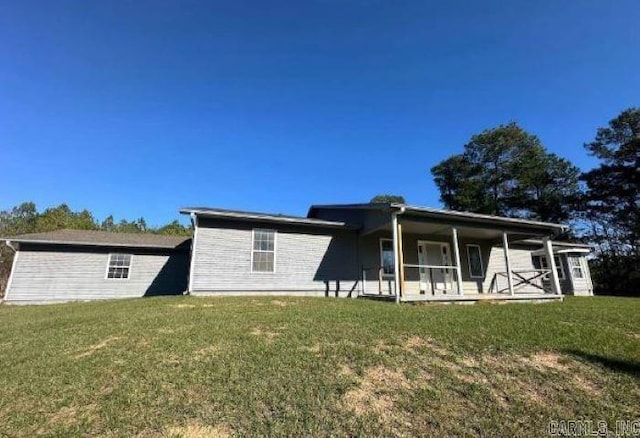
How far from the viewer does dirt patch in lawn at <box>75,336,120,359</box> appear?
5066 mm

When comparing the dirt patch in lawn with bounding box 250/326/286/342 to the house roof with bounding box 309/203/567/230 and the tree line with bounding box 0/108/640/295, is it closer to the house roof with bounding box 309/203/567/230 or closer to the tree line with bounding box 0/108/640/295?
the house roof with bounding box 309/203/567/230

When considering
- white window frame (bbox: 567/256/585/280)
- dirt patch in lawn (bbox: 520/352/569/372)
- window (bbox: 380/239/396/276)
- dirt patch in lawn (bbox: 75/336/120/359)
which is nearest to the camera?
dirt patch in lawn (bbox: 520/352/569/372)

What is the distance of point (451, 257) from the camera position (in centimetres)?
1542

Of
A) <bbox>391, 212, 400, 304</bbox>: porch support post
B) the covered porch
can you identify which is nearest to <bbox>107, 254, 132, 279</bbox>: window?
the covered porch

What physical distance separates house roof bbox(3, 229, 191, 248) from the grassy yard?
7.84m

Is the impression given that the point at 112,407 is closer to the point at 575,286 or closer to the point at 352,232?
the point at 352,232

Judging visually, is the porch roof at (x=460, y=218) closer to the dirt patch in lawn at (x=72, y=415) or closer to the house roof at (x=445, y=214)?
the house roof at (x=445, y=214)

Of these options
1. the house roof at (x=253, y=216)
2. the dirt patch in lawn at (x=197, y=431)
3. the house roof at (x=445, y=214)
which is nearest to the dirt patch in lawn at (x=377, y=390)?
the dirt patch in lawn at (x=197, y=431)

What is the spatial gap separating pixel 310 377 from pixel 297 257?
8.94 m

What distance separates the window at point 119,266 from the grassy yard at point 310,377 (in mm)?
7808

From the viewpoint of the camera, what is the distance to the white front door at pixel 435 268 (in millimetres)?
14664

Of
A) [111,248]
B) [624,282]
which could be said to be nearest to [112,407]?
[111,248]

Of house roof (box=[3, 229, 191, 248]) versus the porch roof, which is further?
house roof (box=[3, 229, 191, 248])

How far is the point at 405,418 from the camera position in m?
3.46
